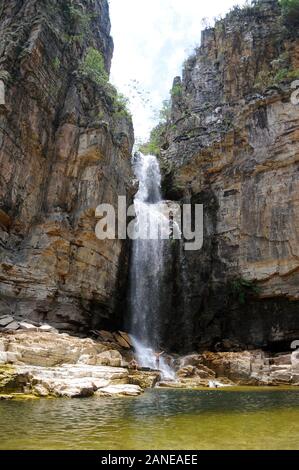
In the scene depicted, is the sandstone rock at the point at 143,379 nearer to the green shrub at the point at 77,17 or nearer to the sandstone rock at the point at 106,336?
the sandstone rock at the point at 106,336

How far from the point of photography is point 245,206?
27438 mm

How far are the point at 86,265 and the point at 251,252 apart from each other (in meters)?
10.9

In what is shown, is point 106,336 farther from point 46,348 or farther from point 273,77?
point 273,77

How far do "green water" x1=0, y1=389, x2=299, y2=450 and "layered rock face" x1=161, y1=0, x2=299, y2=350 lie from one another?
15.5 meters

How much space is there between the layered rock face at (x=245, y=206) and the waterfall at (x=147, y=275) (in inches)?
59.5

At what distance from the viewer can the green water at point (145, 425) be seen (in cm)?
541

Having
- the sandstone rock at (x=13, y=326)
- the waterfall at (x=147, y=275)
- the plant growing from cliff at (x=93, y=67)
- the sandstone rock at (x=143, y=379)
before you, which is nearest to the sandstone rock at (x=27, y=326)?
the sandstone rock at (x=13, y=326)

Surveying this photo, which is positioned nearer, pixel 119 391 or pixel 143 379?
pixel 119 391

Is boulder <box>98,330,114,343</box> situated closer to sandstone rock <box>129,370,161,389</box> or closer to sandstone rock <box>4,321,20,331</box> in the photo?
sandstone rock <box>129,370,161,389</box>

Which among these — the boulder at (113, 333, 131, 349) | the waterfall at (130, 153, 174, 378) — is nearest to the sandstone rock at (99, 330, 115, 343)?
the boulder at (113, 333, 131, 349)

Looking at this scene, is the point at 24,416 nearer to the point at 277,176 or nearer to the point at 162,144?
the point at 277,176

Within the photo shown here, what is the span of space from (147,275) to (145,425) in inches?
786

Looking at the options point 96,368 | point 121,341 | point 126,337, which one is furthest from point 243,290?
point 96,368

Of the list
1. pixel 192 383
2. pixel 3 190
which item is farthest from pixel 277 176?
pixel 3 190
